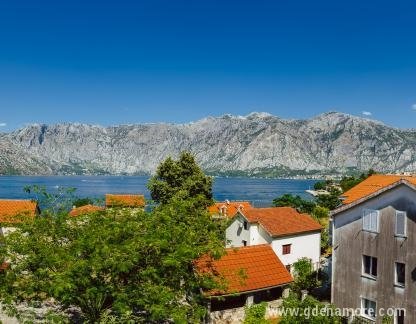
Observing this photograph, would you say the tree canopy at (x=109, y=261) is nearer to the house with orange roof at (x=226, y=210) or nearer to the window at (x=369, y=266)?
the window at (x=369, y=266)

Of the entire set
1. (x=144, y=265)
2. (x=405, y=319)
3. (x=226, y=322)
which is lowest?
(x=226, y=322)

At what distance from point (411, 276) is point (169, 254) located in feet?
47.7

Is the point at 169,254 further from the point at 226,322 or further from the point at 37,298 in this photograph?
the point at 226,322

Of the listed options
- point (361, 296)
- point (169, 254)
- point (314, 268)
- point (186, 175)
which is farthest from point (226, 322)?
point (186, 175)

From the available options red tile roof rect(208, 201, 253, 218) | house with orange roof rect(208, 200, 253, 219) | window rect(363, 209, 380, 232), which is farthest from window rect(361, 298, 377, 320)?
red tile roof rect(208, 201, 253, 218)

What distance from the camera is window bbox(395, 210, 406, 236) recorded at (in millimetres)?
24656

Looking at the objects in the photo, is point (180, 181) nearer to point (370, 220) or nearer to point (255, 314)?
point (255, 314)

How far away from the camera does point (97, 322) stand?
1950 centimetres

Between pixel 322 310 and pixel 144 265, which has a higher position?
pixel 144 265

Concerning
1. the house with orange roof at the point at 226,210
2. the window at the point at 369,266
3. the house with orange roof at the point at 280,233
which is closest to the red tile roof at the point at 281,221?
the house with orange roof at the point at 280,233

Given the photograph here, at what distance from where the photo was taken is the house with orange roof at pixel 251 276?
30.3m

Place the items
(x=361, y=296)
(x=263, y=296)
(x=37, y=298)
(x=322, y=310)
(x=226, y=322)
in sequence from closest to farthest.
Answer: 1. (x=37, y=298)
2. (x=322, y=310)
3. (x=361, y=296)
4. (x=226, y=322)
5. (x=263, y=296)

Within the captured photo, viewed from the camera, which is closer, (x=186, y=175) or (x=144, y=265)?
(x=144, y=265)

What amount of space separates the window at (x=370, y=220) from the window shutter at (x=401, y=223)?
131 cm
